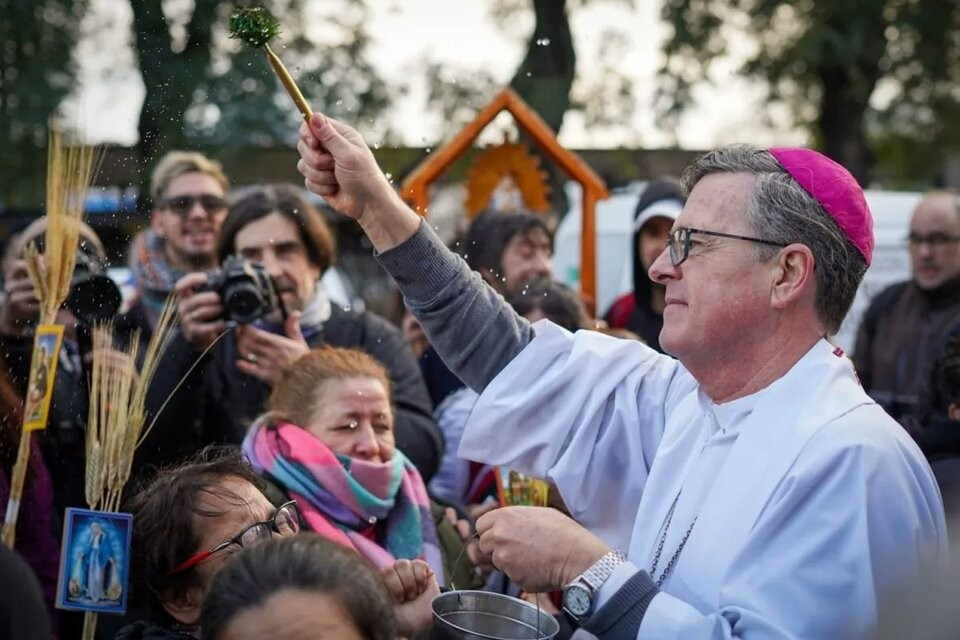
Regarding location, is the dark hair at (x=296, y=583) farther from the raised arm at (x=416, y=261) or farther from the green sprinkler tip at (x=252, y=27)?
the green sprinkler tip at (x=252, y=27)

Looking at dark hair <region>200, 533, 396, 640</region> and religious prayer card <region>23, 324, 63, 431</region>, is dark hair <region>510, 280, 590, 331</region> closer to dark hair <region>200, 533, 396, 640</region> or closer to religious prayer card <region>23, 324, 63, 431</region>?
religious prayer card <region>23, 324, 63, 431</region>

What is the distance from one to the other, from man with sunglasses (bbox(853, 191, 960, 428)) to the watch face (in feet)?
11.1

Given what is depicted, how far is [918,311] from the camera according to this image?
5336mm

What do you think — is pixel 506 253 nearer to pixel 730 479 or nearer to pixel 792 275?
pixel 792 275

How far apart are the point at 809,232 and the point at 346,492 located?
4.21 ft

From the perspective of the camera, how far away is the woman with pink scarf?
2.96 metres

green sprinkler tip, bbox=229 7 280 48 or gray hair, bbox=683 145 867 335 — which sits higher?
green sprinkler tip, bbox=229 7 280 48

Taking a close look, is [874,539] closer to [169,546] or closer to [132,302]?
[169,546]

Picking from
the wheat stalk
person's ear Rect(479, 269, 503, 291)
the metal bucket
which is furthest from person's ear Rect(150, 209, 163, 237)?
the metal bucket

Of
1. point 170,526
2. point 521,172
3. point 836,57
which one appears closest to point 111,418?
point 170,526

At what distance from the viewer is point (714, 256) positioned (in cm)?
229

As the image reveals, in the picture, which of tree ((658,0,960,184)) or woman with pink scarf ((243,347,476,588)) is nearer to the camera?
woman with pink scarf ((243,347,476,588))

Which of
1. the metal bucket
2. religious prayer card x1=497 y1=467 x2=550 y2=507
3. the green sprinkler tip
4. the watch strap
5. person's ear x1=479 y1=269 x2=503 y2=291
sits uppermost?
the green sprinkler tip

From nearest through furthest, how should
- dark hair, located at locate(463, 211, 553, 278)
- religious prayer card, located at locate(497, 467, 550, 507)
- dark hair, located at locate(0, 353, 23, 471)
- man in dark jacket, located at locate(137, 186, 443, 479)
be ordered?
dark hair, located at locate(0, 353, 23, 471) → man in dark jacket, located at locate(137, 186, 443, 479) → religious prayer card, located at locate(497, 467, 550, 507) → dark hair, located at locate(463, 211, 553, 278)
